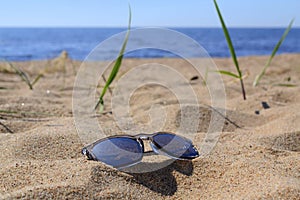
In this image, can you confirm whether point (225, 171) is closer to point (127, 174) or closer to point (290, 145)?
point (127, 174)

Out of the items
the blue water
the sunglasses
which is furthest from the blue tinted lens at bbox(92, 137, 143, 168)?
the blue water

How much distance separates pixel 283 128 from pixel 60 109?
1314 mm

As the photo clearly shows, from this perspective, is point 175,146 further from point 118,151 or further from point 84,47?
point 84,47

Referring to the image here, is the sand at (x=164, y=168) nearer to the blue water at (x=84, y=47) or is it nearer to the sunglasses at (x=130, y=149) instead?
the sunglasses at (x=130, y=149)

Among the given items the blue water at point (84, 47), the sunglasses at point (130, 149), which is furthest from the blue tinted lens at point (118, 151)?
the blue water at point (84, 47)

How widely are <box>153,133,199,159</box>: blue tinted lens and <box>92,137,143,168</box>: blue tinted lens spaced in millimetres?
87

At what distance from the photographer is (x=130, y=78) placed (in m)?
3.65

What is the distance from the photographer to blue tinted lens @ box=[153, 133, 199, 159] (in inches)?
47.9

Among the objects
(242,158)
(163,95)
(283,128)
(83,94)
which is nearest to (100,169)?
(242,158)

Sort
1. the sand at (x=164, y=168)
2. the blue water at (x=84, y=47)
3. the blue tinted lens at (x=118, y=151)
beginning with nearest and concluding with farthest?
the sand at (x=164, y=168)
the blue tinted lens at (x=118, y=151)
the blue water at (x=84, y=47)

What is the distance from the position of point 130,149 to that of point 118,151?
5 cm

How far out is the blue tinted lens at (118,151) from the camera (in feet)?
3.74

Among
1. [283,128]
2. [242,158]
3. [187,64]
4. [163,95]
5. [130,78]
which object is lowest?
[187,64]

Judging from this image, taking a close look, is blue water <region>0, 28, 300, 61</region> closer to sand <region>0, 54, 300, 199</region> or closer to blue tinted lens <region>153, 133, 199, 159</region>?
sand <region>0, 54, 300, 199</region>
